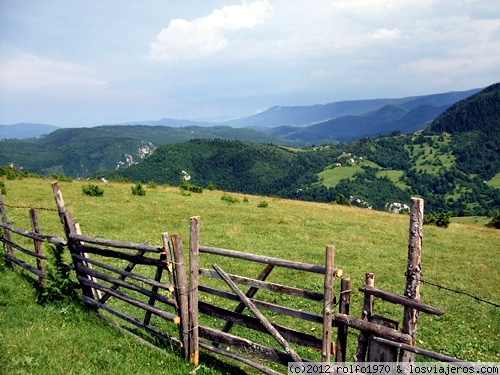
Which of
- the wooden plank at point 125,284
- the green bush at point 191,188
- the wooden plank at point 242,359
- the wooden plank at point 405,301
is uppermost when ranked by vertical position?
the wooden plank at point 405,301

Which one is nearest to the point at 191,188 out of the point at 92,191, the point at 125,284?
the point at 92,191

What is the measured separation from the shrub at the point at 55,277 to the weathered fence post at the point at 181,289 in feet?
17.0

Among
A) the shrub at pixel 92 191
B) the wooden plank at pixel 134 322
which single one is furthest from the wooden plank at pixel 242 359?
the shrub at pixel 92 191

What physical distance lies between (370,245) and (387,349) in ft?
62.3

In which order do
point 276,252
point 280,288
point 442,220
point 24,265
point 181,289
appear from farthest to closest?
point 442,220
point 276,252
point 24,265
point 181,289
point 280,288

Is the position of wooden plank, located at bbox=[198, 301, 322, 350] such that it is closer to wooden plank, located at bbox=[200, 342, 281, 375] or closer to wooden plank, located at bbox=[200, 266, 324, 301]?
wooden plank, located at bbox=[200, 342, 281, 375]

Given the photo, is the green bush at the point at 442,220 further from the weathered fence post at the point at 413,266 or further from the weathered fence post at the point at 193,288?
the weathered fence post at the point at 193,288

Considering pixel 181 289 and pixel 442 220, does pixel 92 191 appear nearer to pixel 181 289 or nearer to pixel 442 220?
pixel 181 289

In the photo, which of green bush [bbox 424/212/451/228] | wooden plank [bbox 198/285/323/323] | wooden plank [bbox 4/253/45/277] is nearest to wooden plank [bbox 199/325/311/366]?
wooden plank [bbox 198/285/323/323]

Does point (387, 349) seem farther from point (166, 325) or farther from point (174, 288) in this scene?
point (166, 325)

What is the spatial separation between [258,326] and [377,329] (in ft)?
8.94

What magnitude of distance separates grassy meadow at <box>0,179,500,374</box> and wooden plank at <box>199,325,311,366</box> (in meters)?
0.69

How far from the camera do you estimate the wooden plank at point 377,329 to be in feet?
20.2

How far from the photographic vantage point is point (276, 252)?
20.6 m
